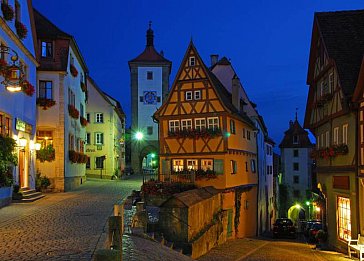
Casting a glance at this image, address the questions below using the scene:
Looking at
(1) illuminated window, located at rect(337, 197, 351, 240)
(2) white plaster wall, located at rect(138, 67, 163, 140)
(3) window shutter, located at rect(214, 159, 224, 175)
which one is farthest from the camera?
(2) white plaster wall, located at rect(138, 67, 163, 140)

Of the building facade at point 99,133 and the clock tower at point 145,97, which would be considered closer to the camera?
the building facade at point 99,133

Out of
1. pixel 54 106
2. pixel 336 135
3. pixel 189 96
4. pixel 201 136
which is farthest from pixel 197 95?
pixel 336 135

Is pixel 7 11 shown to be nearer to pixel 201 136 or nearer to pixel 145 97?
pixel 201 136

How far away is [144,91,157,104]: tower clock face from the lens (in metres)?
64.2

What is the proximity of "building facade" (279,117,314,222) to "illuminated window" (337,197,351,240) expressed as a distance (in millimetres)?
43165

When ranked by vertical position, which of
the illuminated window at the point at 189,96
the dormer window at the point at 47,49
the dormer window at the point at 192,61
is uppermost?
the dormer window at the point at 47,49

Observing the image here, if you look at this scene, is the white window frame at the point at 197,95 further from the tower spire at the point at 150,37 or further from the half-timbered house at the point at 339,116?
the tower spire at the point at 150,37

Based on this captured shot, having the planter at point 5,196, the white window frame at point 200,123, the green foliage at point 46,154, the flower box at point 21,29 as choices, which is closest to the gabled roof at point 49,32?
the green foliage at point 46,154

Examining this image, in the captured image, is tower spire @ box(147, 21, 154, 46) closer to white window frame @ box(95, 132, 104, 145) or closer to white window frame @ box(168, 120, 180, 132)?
white window frame @ box(95, 132, 104, 145)

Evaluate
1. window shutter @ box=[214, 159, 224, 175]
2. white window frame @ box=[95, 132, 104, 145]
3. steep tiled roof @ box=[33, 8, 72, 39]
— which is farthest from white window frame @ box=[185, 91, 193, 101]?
white window frame @ box=[95, 132, 104, 145]

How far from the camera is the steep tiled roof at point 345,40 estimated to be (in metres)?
19.8

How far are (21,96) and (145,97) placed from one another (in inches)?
1647

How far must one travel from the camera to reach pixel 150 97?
64.4m

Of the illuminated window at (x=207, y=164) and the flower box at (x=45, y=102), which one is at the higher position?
the flower box at (x=45, y=102)
